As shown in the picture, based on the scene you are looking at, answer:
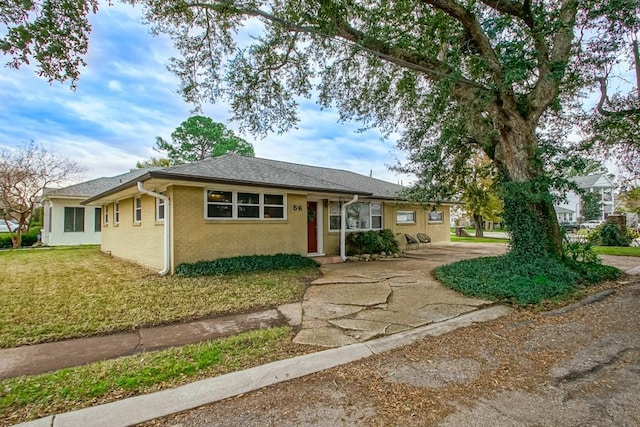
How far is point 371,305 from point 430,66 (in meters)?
6.01

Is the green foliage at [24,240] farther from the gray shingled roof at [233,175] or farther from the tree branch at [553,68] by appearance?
the tree branch at [553,68]

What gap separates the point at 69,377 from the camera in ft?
10.2

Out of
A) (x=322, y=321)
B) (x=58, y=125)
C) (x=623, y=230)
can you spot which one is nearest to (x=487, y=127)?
(x=322, y=321)

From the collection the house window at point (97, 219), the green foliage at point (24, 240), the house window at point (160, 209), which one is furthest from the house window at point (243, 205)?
the green foliage at point (24, 240)

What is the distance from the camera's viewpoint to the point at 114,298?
618cm

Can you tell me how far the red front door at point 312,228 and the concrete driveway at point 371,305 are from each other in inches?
118

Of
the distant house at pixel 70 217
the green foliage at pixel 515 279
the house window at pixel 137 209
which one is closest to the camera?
the green foliage at pixel 515 279

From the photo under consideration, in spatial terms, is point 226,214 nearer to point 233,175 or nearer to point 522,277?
point 233,175

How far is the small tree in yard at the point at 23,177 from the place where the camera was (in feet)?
53.6

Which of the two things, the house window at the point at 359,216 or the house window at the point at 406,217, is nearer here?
the house window at the point at 359,216

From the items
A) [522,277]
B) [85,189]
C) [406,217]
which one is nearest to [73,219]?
[85,189]

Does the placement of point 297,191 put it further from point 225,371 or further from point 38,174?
point 38,174

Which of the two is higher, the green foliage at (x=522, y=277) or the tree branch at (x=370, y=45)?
the tree branch at (x=370, y=45)

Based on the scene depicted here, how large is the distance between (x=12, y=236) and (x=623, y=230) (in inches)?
1321
